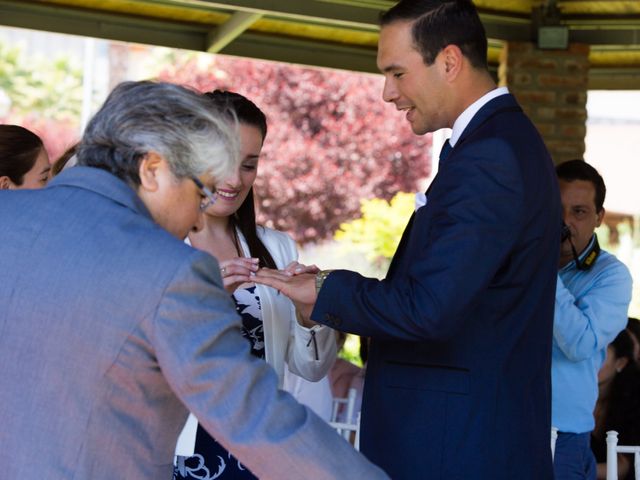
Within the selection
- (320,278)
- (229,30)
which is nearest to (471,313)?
(320,278)

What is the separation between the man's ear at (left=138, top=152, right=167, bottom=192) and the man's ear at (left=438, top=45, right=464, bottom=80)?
111cm

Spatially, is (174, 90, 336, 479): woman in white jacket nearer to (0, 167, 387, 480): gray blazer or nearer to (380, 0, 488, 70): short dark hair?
(380, 0, 488, 70): short dark hair

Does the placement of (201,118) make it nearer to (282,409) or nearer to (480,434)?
(282,409)

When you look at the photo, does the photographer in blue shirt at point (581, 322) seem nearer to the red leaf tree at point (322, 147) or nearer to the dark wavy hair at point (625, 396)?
the dark wavy hair at point (625, 396)

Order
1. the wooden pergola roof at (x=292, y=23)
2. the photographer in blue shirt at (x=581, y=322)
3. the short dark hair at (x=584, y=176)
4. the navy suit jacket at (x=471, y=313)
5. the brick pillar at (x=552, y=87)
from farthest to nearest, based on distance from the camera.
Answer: the brick pillar at (x=552, y=87)
the wooden pergola roof at (x=292, y=23)
the short dark hair at (x=584, y=176)
the photographer in blue shirt at (x=581, y=322)
the navy suit jacket at (x=471, y=313)

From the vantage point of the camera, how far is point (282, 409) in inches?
75.1

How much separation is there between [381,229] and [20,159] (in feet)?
48.2

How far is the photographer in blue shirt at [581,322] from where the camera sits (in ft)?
13.1

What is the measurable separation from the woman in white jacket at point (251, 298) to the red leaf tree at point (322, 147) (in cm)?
1803

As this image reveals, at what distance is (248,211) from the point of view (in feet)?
11.9

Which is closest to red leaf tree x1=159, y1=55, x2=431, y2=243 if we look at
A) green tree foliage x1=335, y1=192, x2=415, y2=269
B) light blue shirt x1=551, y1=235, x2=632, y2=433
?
green tree foliage x1=335, y1=192, x2=415, y2=269

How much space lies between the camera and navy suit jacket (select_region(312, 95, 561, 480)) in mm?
2686

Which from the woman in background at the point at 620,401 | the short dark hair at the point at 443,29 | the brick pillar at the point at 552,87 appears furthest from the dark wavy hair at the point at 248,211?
the brick pillar at the point at 552,87

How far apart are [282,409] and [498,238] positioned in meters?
0.96
